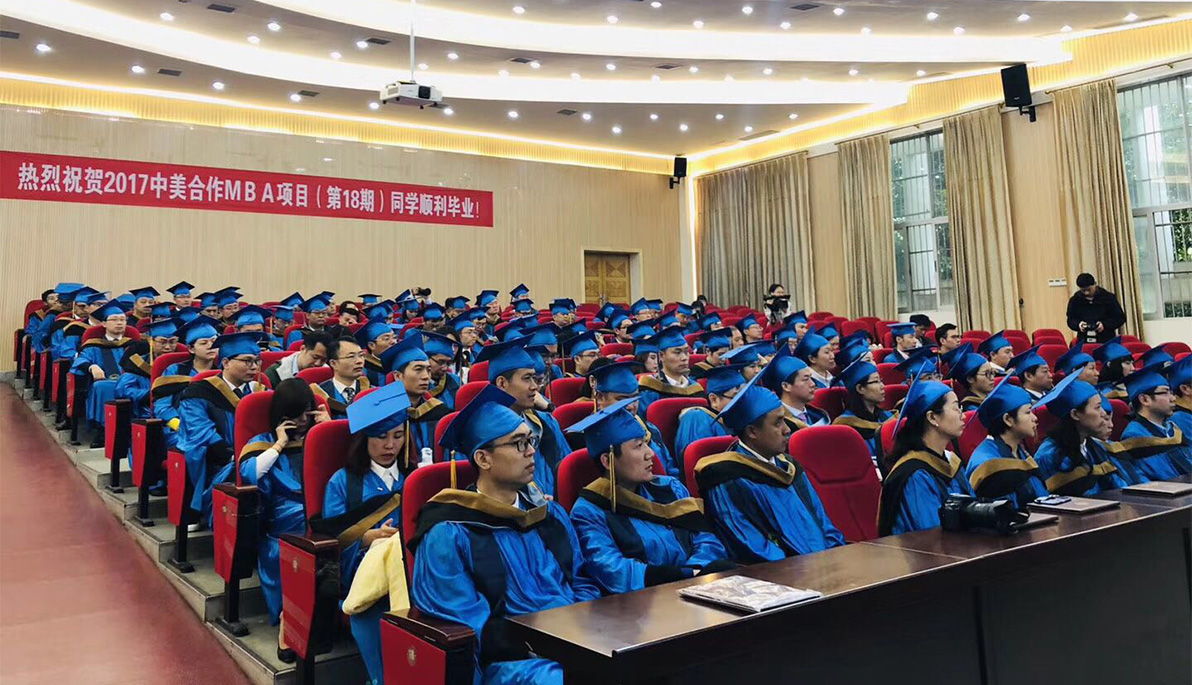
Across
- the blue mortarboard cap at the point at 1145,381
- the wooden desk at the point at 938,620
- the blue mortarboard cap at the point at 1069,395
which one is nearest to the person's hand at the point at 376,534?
the wooden desk at the point at 938,620

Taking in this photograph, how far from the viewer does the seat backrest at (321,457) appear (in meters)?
2.87

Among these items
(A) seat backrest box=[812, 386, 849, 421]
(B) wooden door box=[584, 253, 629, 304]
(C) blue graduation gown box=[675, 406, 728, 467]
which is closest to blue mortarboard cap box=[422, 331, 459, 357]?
(C) blue graduation gown box=[675, 406, 728, 467]

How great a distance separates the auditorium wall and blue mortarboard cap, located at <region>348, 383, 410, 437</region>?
9.30 meters

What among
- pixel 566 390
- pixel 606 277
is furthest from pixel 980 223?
pixel 566 390

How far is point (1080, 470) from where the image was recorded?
11.3ft

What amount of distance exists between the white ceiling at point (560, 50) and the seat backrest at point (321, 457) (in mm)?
7014

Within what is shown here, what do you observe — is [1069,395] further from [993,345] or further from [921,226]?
[921,226]

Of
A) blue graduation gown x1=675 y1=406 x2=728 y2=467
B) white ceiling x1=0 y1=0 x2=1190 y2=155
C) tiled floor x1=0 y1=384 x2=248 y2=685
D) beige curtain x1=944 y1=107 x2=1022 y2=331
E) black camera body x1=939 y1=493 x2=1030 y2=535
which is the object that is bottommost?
tiled floor x1=0 y1=384 x2=248 y2=685

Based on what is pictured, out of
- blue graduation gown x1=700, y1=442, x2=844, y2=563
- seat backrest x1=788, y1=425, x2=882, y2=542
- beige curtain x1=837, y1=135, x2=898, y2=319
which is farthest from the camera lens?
beige curtain x1=837, y1=135, x2=898, y2=319

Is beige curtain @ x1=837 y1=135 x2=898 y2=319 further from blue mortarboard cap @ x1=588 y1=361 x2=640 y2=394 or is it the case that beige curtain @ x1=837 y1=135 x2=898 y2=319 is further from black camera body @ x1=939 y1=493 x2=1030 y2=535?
black camera body @ x1=939 y1=493 x2=1030 y2=535

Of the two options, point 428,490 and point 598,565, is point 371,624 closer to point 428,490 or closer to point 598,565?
point 428,490

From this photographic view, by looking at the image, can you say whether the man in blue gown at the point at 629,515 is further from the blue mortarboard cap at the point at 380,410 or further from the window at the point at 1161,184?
the window at the point at 1161,184

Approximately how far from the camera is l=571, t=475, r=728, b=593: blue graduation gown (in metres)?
2.39

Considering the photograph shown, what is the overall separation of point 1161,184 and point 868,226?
3.82 m
